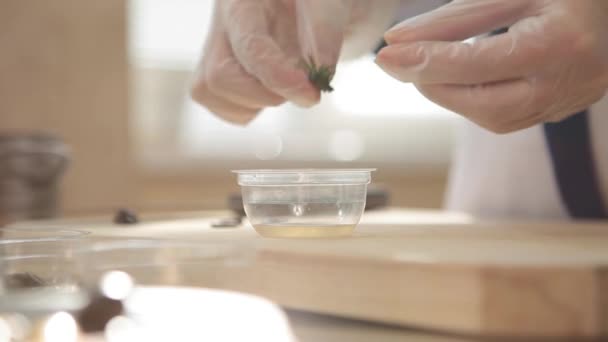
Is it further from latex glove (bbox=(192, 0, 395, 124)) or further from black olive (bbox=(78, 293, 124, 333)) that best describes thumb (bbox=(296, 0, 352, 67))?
black olive (bbox=(78, 293, 124, 333))

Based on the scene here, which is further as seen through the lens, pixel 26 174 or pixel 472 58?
pixel 26 174

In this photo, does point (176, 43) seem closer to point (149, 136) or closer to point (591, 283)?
point (149, 136)

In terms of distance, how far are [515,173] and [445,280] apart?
704 mm

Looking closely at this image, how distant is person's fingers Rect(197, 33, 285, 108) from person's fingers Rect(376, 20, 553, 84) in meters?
0.23

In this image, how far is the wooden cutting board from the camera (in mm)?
475

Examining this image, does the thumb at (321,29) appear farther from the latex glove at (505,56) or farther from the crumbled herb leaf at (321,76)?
the latex glove at (505,56)

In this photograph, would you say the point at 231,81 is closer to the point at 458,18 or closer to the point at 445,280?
the point at 458,18

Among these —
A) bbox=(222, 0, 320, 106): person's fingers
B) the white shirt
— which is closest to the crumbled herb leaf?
bbox=(222, 0, 320, 106): person's fingers

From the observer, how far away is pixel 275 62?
2.76ft

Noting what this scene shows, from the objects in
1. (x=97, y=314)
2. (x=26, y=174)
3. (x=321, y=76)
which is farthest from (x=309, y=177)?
(x=26, y=174)

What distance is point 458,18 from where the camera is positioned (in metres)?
0.73

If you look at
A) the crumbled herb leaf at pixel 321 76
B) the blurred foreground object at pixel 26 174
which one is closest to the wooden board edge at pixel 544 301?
the crumbled herb leaf at pixel 321 76

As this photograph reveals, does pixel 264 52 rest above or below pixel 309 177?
→ above

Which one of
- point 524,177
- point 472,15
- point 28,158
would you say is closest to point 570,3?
point 472,15
